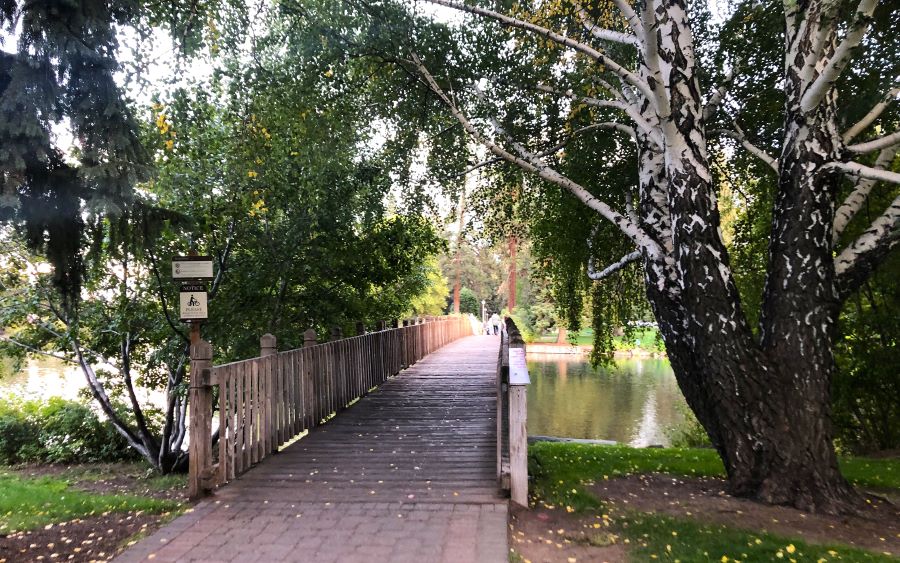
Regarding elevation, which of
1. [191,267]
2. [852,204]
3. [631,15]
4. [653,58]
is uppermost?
[631,15]

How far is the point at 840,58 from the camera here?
4.96 meters

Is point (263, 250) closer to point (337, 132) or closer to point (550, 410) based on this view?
point (337, 132)

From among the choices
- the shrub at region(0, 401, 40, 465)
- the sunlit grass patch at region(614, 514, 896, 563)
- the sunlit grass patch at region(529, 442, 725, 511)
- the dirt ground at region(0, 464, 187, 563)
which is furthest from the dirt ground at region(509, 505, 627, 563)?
the shrub at region(0, 401, 40, 465)

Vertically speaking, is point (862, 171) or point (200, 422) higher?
point (862, 171)

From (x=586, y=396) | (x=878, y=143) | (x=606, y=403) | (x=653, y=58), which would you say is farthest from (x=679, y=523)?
(x=586, y=396)

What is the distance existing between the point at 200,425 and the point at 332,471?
1348 mm

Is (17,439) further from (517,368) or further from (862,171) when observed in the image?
(862,171)

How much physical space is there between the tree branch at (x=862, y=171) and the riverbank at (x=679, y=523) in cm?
259

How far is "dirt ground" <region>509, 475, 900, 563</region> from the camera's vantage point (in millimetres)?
4227

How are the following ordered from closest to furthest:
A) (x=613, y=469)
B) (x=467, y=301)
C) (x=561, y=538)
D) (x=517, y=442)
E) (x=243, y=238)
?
(x=561, y=538) → (x=517, y=442) → (x=613, y=469) → (x=243, y=238) → (x=467, y=301)

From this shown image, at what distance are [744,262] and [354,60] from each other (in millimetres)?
6806

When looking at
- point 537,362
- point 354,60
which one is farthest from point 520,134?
point 537,362

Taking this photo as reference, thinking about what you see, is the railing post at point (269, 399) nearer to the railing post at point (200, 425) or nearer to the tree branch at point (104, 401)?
the railing post at point (200, 425)

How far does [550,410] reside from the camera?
21.8 meters
